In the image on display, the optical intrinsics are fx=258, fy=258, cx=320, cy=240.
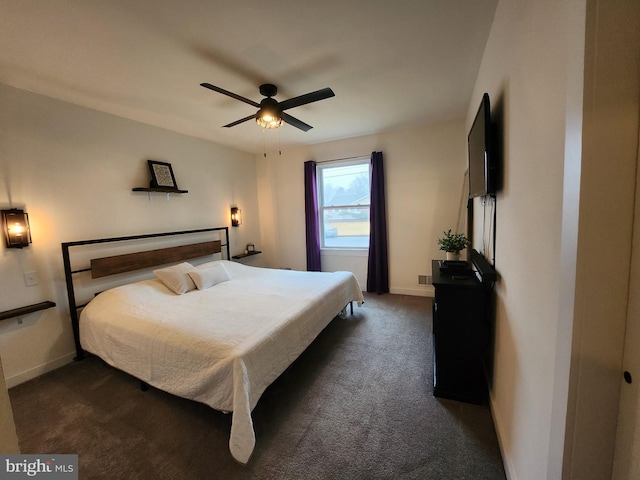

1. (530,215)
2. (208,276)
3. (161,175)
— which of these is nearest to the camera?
(530,215)

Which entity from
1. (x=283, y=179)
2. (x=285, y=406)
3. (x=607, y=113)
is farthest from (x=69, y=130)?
(x=607, y=113)

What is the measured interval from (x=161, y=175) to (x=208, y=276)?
144cm

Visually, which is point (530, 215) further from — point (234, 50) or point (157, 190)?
point (157, 190)

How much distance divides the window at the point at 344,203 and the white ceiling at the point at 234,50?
161 centimetres

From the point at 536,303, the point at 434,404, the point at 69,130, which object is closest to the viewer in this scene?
the point at 536,303

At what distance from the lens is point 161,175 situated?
327 cm

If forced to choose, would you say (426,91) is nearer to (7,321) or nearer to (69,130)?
(69,130)

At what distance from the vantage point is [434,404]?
185cm

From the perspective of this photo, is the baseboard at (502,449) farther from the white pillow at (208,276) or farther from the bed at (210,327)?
the white pillow at (208,276)

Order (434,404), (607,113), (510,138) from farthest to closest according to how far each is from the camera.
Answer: (434,404), (510,138), (607,113)

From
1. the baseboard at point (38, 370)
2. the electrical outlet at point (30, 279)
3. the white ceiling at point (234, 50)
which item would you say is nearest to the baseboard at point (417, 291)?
the white ceiling at point (234, 50)

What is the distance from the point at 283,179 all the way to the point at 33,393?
13.3ft

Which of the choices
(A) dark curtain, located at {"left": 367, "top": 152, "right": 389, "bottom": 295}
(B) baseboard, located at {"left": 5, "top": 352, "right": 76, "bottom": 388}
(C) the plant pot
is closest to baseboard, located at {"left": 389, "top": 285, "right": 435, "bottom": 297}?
(A) dark curtain, located at {"left": 367, "top": 152, "right": 389, "bottom": 295}

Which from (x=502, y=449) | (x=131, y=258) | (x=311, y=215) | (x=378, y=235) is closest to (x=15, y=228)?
(x=131, y=258)
